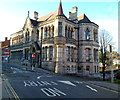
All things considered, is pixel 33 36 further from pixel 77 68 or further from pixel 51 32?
pixel 77 68

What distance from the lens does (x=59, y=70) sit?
33.2 m

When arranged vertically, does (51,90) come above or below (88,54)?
below

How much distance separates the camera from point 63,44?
35031mm

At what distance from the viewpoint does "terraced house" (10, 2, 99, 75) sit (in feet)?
115

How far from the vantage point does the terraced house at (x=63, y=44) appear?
34.9 m

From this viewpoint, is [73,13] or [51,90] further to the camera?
[73,13]

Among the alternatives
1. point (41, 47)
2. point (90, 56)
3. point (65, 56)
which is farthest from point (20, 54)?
point (90, 56)

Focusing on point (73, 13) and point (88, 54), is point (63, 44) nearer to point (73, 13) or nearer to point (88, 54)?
point (88, 54)

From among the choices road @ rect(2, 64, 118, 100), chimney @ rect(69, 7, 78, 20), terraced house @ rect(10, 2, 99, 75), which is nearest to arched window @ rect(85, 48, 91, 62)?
terraced house @ rect(10, 2, 99, 75)

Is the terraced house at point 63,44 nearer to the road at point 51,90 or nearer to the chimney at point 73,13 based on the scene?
the chimney at point 73,13

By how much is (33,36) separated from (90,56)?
1864cm

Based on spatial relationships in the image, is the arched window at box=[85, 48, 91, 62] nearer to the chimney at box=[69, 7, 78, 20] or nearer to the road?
the chimney at box=[69, 7, 78, 20]

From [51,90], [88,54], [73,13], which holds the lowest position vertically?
[51,90]

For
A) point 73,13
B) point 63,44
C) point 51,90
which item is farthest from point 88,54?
point 51,90
